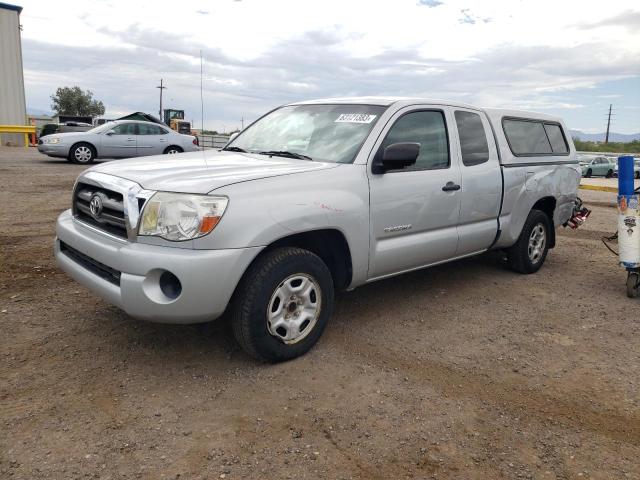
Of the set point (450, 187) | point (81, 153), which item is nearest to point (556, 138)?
point (450, 187)

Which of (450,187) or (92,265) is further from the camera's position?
(450,187)

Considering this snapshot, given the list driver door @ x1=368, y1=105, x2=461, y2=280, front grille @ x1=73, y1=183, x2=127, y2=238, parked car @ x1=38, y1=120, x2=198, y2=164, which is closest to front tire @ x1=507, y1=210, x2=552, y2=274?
driver door @ x1=368, y1=105, x2=461, y2=280

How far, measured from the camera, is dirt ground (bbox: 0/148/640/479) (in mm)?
2535

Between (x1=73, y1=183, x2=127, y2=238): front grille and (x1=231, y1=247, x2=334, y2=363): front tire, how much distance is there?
0.84 metres

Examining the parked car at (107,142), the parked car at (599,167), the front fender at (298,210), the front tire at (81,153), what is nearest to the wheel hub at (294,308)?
the front fender at (298,210)

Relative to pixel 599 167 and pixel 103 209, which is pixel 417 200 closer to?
pixel 103 209

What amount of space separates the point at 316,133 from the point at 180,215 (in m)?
1.57

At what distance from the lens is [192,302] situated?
3.00 m

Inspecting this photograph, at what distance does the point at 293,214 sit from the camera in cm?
331

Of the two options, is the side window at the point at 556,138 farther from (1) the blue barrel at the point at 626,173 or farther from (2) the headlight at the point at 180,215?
(2) the headlight at the point at 180,215

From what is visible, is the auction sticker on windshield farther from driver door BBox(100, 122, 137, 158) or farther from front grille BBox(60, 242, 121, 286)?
driver door BBox(100, 122, 137, 158)

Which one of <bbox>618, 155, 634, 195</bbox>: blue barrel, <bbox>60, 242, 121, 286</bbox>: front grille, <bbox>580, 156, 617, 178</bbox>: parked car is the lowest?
<bbox>580, 156, 617, 178</bbox>: parked car

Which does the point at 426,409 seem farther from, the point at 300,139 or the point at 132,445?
the point at 300,139

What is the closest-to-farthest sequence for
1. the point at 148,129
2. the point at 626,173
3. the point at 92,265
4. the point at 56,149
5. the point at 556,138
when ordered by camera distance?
A: the point at 92,265 → the point at 626,173 → the point at 556,138 → the point at 56,149 → the point at 148,129
